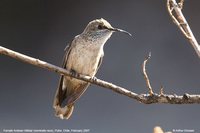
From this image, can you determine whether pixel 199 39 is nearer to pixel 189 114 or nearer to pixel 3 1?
pixel 189 114

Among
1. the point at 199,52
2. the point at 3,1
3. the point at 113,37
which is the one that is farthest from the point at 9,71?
the point at 199,52

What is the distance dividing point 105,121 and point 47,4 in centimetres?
79

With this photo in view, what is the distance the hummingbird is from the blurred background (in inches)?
16.0

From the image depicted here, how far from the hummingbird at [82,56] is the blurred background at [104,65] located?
406 millimetres

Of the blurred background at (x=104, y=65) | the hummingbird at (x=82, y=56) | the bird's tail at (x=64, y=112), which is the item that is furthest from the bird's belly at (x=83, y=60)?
the blurred background at (x=104, y=65)

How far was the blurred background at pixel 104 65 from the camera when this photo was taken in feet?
11.2

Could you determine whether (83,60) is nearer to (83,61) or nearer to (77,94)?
(83,61)

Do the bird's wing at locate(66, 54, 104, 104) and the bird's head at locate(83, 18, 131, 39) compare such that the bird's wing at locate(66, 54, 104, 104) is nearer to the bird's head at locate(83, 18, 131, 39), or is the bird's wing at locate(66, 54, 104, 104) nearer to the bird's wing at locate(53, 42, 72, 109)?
the bird's wing at locate(53, 42, 72, 109)

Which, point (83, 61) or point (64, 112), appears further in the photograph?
point (83, 61)

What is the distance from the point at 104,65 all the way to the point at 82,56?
0.62m

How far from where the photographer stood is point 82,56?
9.73 feet

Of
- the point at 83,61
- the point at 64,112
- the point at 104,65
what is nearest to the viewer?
the point at 64,112

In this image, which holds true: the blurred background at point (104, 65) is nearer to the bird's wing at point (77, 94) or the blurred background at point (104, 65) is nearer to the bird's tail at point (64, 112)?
the bird's wing at point (77, 94)

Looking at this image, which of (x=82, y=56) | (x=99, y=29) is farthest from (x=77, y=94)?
(x=99, y=29)
